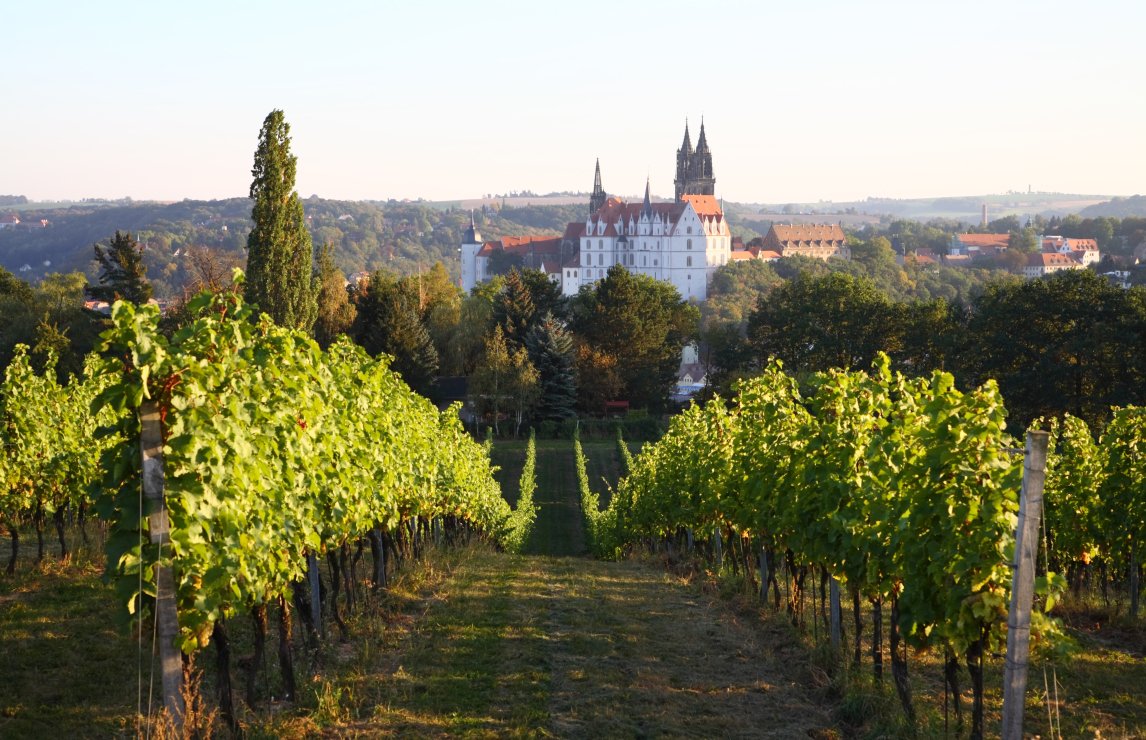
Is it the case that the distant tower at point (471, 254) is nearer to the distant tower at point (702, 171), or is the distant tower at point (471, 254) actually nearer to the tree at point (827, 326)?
the distant tower at point (702, 171)

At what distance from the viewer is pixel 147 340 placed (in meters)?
7.68

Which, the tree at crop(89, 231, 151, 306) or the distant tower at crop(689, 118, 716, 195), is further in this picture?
the distant tower at crop(689, 118, 716, 195)

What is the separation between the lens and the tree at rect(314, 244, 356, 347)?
226 ft

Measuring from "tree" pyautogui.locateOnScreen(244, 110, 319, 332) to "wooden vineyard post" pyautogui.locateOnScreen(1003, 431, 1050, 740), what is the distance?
39.5 m

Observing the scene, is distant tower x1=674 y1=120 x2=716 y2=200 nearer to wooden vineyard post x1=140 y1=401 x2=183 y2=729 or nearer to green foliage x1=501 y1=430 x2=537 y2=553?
green foliage x1=501 y1=430 x2=537 y2=553

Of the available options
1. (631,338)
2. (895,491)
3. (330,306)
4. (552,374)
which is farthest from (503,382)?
(895,491)

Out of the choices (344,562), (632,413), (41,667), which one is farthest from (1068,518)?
(632,413)

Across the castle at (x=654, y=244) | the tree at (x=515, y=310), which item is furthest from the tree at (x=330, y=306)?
the castle at (x=654, y=244)

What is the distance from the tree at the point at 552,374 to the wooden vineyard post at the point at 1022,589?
6370 cm

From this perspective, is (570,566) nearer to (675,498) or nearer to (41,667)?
(675,498)

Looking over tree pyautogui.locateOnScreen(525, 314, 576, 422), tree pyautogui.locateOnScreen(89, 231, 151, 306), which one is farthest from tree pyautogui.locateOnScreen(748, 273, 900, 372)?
tree pyautogui.locateOnScreen(89, 231, 151, 306)

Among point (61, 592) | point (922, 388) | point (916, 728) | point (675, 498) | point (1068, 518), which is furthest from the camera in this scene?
point (675, 498)

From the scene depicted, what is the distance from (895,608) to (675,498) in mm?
16923

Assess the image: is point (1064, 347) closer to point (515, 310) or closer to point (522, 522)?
point (522, 522)
